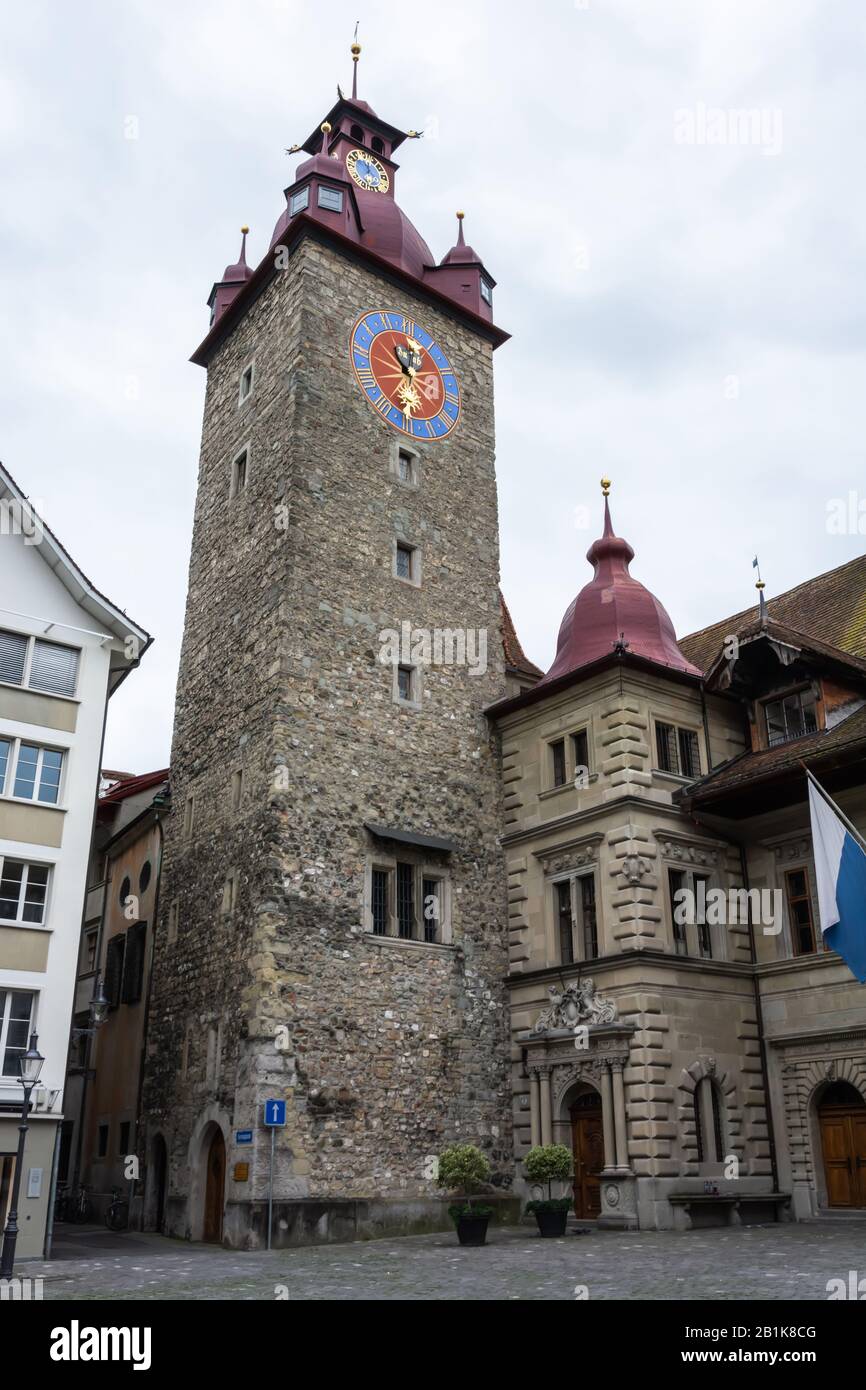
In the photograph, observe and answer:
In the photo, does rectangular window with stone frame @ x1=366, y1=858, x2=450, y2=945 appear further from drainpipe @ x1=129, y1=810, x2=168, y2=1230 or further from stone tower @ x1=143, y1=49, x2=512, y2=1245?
drainpipe @ x1=129, y1=810, x2=168, y2=1230

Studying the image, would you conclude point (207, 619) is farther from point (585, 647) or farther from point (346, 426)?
point (585, 647)

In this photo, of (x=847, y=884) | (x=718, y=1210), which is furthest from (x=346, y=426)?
(x=718, y=1210)

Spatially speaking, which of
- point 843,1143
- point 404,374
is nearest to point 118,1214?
point 843,1143

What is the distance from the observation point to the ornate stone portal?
72.7ft

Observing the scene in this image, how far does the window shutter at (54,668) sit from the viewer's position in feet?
72.3

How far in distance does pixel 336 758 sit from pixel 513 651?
28.8ft

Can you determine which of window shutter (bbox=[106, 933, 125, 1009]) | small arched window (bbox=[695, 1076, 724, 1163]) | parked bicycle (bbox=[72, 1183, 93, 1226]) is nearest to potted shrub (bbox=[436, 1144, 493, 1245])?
small arched window (bbox=[695, 1076, 724, 1163])

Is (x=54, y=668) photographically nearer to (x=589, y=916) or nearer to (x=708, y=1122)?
(x=589, y=916)

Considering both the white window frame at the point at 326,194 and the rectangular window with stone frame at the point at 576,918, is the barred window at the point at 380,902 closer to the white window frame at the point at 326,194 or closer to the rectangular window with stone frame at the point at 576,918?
the rectangular window with stone frame at the point at 576,918

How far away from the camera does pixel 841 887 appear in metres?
19.5

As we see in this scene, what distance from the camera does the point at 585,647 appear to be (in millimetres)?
27891

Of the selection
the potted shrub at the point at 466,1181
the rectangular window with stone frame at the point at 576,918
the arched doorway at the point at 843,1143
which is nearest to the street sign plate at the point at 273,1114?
the potted shrub at the point at 466,1181

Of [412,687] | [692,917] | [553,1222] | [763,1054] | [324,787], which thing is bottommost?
[553,1222]

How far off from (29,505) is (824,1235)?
18.8m
